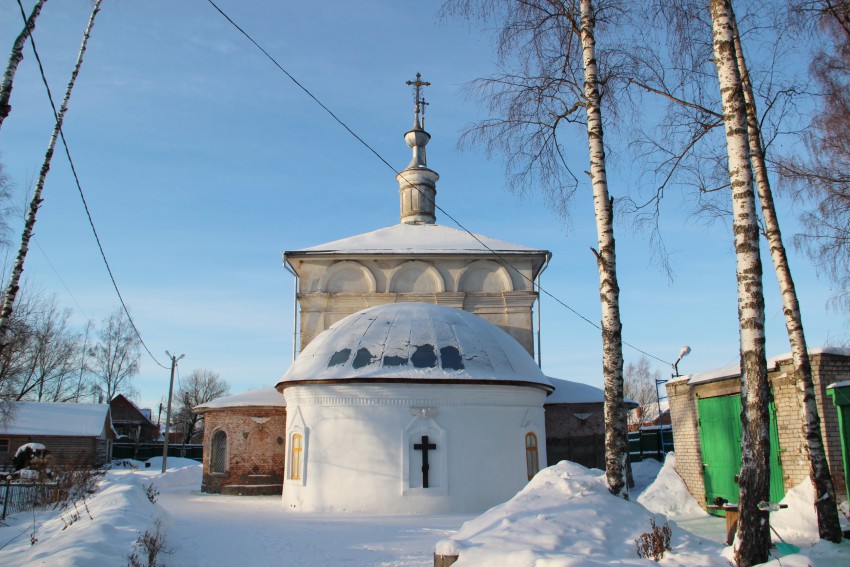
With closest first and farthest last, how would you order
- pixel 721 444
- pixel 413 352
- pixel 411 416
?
pixel 721 444 < pixel 411 416 < pixel 413 352

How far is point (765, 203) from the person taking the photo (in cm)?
917

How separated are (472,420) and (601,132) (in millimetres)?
7168

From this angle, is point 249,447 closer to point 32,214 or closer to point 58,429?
point 32,214

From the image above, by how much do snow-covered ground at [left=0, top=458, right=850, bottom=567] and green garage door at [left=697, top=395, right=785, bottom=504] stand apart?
0.54 metres

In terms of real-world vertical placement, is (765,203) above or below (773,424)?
above

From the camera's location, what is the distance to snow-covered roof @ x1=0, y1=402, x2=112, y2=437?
101 ft

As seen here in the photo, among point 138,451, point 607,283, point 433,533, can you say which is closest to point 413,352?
point 433,533

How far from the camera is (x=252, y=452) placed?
1827cm

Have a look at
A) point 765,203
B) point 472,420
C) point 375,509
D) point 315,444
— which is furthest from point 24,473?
point 765,203

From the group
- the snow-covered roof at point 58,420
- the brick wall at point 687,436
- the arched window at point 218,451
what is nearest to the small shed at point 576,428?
the brick wall at point 687,436

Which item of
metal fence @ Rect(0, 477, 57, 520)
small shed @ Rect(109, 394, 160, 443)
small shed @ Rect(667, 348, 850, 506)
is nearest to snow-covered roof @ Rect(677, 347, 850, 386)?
small shed @ Rect(667, 348, 850, 506)

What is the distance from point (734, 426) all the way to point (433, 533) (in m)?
5.16

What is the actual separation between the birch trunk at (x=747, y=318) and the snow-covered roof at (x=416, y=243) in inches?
573

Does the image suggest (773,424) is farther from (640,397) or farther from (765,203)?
(640,397)
